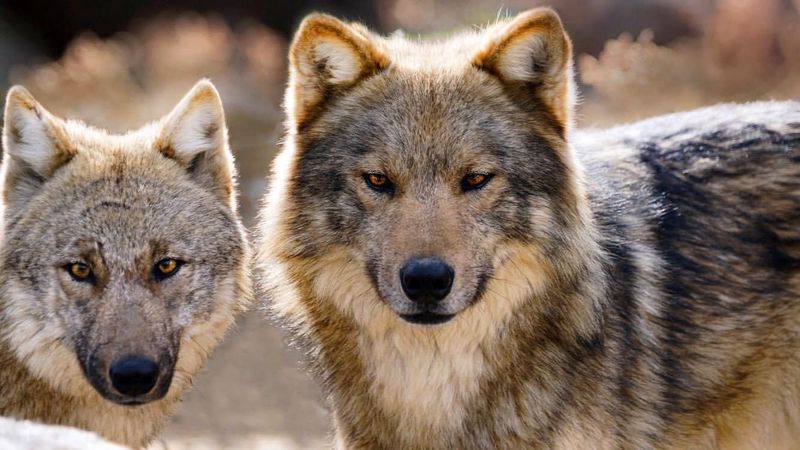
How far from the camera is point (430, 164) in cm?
422

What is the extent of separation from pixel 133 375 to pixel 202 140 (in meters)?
1.41

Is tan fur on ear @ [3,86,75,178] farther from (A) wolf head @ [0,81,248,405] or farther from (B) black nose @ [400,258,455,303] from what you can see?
(B) black nose @ [400,258,455,303]

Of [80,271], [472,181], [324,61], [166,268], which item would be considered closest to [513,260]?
[472,181]

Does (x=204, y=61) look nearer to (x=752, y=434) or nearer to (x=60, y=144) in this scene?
(x=60, y=144)

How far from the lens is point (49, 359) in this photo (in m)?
4.66

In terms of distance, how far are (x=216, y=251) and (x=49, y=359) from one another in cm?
88

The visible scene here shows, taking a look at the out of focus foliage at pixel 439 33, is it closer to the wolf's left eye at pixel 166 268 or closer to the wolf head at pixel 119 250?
the wolf head at pixel 119 250

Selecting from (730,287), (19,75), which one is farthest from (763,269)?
(19,75)

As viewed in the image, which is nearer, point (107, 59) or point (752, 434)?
point (752, 434)

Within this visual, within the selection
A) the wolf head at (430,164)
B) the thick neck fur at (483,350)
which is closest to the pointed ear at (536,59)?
the wolf head at (430,164)

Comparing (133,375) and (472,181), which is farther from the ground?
(472,181)

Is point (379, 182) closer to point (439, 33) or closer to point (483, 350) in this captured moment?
point (483, 350)

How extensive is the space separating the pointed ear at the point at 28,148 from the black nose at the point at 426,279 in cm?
195

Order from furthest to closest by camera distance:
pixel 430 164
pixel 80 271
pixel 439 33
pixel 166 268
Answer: pixel 439 33 < pixel 166 268 < pixel 80 271 < pixel 430 164
